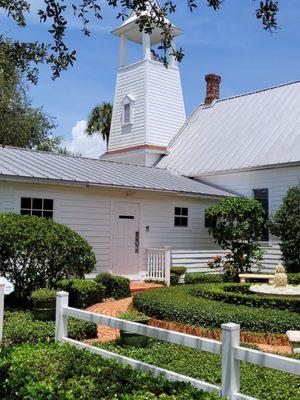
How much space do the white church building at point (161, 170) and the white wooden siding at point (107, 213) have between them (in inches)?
1.3

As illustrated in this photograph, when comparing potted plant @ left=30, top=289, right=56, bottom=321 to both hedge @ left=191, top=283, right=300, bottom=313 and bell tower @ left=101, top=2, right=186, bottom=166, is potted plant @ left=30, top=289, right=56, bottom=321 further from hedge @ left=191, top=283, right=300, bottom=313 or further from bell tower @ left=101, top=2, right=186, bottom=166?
bell tower @ left=101, top=2, right=186, bottom=166

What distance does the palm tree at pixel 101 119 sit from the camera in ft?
129

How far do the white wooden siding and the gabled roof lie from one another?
2721 mm

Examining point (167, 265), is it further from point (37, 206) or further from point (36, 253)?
point (36, 253)

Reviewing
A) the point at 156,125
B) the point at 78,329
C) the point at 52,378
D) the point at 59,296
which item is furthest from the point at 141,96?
the point at 52,378

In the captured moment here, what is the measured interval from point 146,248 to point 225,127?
899 centimetres

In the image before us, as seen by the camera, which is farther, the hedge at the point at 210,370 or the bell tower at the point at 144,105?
the bell tower at the point at 144,105

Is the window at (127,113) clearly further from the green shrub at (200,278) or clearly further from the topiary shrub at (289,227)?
the green shrub at (200,278)

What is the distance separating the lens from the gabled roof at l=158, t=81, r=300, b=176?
63.1 feet

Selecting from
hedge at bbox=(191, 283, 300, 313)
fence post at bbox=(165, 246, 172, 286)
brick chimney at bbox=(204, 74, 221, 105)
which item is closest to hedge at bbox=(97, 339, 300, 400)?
hedge at bbox=(191, 283, 300, 313)

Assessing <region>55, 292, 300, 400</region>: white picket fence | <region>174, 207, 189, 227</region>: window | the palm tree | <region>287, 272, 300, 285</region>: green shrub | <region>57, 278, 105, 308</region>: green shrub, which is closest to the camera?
<region>55, 292, 300, 400</region>: white picket fence

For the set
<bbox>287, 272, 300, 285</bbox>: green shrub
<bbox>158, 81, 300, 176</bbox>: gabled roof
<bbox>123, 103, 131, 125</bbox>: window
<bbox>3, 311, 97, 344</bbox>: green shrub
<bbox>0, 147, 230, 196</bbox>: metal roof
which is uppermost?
<bbox>123, 103, 131, 125</bbox>: window

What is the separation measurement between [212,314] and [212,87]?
19.0 m

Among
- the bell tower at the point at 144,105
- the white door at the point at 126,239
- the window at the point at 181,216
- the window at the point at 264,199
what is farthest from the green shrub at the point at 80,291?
the bell tower at the point at 144,105
